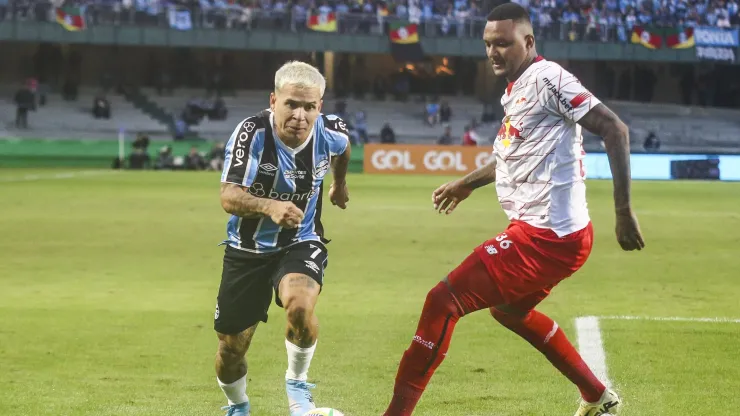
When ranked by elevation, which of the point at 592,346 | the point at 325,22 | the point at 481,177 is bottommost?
the point at 325,22

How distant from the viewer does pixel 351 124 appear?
46.1 m

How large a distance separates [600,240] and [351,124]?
29.6m

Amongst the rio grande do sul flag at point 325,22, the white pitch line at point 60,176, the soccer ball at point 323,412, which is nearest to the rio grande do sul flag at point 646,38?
the rio grande do sul flag at point 325,22

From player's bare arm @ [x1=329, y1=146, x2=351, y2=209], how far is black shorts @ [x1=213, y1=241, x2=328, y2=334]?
0.54 m

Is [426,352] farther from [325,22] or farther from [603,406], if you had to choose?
[325,22]

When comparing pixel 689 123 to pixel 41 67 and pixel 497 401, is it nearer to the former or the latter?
pixel 41 67

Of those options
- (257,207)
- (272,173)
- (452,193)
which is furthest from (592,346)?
(257,207)

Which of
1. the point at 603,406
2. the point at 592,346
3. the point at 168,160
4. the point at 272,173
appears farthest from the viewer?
the point at 168,160

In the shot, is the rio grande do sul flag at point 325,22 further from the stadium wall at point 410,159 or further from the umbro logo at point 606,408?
the umbro logo at point 606,408

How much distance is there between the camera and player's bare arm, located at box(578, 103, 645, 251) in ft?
17.3

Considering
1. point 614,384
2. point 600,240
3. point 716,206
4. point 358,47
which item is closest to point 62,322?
point 614,384

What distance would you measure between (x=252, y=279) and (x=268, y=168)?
1.95 ft

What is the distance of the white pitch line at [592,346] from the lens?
7469 millimetres

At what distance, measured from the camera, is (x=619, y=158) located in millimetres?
5289
